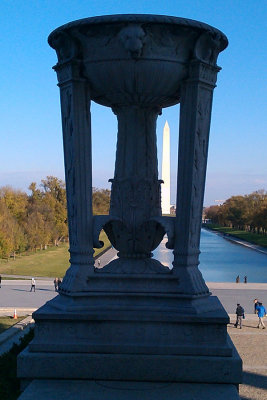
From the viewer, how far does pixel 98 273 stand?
6430 mm

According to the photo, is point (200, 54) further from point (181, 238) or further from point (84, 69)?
point (181, 238)

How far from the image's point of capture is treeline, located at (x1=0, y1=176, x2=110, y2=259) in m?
43.9

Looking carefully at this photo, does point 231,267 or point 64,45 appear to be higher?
point 64,45

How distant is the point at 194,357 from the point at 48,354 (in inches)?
60.9

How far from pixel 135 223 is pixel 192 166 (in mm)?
1039

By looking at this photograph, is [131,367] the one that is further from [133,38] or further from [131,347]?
[133,38]

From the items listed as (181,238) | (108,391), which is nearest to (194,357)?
(108,391)

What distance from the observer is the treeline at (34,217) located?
43.9 metres

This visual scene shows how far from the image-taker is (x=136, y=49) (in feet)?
19.2

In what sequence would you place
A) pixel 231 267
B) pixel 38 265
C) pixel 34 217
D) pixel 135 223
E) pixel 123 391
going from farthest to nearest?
1. pixel 34 217
2. pixel 231 267
3. pixel 38 265
4. pixel 135 223
5. pixel 123 391

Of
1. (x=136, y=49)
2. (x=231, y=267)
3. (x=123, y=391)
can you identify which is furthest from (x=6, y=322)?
(x=231, y=267)

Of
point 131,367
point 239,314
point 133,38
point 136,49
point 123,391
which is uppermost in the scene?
point 133,38

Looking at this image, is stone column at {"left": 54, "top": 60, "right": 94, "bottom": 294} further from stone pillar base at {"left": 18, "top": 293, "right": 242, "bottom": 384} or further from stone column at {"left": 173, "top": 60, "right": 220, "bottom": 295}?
stone column at {"left": 173, "top": 60, "right": 220, "bottom": 295}

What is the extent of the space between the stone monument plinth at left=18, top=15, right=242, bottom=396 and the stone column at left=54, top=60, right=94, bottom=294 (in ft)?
0.04
